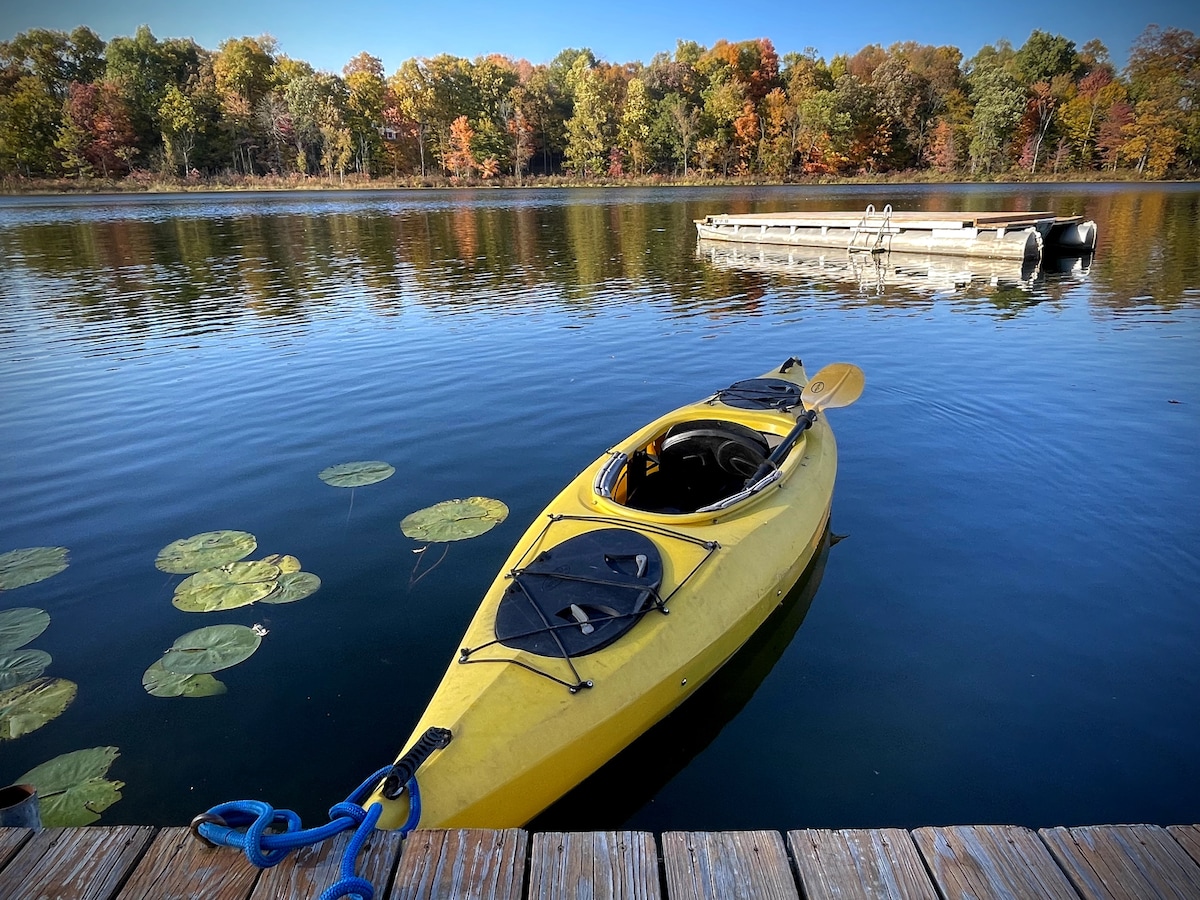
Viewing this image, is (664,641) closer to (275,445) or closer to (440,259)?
(275,445)

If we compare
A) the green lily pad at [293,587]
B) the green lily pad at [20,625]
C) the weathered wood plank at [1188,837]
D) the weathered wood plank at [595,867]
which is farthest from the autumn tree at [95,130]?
the weathered wood plank at [1188,837]

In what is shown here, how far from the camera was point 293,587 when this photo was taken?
6.57m

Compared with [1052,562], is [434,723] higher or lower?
higher

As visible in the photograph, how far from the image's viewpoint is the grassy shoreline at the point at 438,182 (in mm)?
74438

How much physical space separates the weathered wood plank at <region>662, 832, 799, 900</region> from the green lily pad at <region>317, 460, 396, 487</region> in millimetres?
6798

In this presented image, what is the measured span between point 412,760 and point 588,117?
297 ft

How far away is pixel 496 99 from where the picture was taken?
86812mm

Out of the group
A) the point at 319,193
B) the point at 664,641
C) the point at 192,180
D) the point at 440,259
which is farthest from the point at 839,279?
the point at 192,180

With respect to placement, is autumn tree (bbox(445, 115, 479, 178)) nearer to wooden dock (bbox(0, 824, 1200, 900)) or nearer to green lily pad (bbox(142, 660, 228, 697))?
green lily pad (bbox(142, 660, 228, 697))

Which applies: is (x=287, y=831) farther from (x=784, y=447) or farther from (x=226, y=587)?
(x=784, y=447)

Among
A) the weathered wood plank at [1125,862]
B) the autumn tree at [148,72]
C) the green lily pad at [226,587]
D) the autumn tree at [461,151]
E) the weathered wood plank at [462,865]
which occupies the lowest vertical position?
the green lily pad at [226,587]

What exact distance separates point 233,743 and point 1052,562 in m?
7.65

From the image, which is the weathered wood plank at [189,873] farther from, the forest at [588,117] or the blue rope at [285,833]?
the forest at [588,117]

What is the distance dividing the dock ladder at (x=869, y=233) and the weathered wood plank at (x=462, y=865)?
28.7 meters
